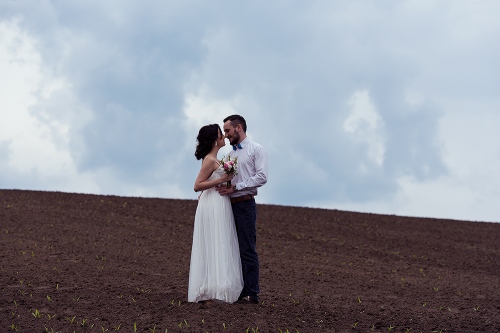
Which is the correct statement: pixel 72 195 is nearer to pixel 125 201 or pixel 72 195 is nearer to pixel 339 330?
pixel 125 201

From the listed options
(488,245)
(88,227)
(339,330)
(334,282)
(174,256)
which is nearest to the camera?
(339,330)

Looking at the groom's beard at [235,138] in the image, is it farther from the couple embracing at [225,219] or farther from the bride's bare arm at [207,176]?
the bride's bare arm at [207,176]

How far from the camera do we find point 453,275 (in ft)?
58.4

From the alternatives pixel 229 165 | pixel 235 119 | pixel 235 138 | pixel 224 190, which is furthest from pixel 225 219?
pixel 235 119

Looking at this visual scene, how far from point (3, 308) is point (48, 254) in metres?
5.03

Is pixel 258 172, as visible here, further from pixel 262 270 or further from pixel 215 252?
pixel 262 270

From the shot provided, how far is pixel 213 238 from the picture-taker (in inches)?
423

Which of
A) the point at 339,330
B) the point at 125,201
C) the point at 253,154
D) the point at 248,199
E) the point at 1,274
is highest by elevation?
the point at 125,201

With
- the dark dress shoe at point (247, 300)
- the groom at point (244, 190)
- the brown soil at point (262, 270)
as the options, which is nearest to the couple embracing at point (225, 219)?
the groom at point (244, 190)

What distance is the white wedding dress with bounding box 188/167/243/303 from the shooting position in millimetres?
10695

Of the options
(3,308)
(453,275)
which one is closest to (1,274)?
(3,308)

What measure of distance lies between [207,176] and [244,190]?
1.95 feet

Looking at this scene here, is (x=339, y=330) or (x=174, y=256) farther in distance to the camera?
(x=174, y=256)

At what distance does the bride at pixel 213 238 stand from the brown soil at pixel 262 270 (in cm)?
33
